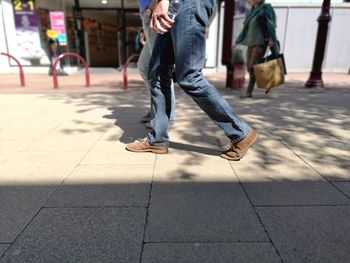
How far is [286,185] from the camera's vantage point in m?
2.54

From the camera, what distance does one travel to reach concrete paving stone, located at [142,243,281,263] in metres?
1.68

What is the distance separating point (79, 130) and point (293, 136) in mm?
2595

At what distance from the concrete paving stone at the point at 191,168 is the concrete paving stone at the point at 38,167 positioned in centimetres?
79

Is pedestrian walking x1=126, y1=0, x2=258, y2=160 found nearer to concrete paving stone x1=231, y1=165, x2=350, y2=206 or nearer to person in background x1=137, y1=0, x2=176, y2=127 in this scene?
person in background x1=137, y1=0, x2=176, y2=127

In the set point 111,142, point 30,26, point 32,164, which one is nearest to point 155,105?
point 111,142

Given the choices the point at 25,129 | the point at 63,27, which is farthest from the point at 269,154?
the point at 63,27

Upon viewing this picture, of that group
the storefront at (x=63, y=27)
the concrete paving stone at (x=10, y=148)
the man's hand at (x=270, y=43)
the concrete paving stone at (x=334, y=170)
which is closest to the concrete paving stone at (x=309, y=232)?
the concrete paving stone at (x=334, y=170)

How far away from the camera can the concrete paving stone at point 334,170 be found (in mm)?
2699

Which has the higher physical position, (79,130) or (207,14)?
(207,14)

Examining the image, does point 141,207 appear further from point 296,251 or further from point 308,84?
point 308,84

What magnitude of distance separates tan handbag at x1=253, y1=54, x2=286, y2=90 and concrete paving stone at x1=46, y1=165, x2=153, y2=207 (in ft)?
12.3

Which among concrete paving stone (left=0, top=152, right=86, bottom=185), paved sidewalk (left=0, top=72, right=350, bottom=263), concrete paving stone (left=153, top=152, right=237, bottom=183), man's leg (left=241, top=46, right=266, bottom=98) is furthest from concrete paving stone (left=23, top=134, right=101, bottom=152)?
man's leg (left=241, top=46, right=266, bottom=98)

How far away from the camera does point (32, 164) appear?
2.98 metres

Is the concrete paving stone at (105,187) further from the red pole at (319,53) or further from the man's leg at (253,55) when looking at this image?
the red pole at (319,53)
